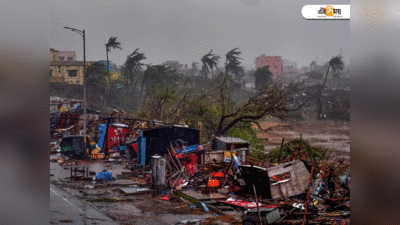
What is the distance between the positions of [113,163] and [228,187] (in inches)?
38.8

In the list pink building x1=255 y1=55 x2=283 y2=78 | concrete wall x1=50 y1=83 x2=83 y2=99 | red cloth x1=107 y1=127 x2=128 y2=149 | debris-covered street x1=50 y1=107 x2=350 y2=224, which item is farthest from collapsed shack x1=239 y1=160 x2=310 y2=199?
concrete wall x1=50 y1=83 x2=83 y2=99

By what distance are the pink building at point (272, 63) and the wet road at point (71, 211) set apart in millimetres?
1668

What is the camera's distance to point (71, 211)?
2.54 meters

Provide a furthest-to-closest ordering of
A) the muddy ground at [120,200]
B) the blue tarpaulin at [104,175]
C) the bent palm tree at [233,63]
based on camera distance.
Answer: the blue tarpaulin at [104,175] → the bent palm tree at [233,63] → the muddy ground at [120,200]

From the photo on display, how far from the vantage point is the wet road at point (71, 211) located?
8.07 feet

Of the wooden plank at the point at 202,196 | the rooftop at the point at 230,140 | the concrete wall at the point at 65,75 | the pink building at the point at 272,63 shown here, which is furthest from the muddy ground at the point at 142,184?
the concrete wall at the point at 65,75

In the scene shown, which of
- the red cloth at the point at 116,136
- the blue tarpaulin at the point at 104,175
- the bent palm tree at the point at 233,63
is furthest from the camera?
the red cloth at the point at 116,136

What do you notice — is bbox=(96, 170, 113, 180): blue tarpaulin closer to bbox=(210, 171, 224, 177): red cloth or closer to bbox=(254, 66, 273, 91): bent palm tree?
bbox=(210, 171, 224, 177): red cloth

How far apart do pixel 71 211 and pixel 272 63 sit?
6.25 feet

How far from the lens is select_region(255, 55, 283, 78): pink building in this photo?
2.63 metres

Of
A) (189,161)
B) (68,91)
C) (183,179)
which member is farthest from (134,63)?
(183,179)

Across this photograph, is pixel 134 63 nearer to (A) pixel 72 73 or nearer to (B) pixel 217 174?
(A) pixel 72 73

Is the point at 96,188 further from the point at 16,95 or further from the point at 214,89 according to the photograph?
the point at 16,95

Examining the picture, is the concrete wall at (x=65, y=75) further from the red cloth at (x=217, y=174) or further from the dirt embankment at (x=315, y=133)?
the dirt embankment at (x=315, y=133)
